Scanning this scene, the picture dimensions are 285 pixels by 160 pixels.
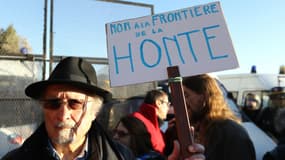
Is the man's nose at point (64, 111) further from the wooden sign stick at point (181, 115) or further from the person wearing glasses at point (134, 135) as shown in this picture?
the person wearing glasses at point (134, 135)

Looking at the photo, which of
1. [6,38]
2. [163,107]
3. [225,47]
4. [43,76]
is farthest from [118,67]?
[6,38]

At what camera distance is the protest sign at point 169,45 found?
6.54ft

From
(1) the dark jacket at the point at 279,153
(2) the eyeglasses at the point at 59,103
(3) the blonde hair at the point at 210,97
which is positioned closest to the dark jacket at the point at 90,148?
(2) the eyeglasses at the point at 59,103

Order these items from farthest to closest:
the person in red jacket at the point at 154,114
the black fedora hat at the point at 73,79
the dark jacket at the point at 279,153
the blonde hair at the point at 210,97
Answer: the person in red jacket at the point at 154,114 < the dark jacket at the point at 279,153 < the blonde hair at the point at 210,97 < the black fedora hat at the point at 73,79

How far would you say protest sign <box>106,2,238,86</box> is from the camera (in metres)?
1.99

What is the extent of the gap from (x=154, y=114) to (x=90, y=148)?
6.49 feet

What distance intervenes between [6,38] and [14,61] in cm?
233

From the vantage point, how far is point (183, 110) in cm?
182

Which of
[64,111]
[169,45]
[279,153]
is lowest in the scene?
[279,153]

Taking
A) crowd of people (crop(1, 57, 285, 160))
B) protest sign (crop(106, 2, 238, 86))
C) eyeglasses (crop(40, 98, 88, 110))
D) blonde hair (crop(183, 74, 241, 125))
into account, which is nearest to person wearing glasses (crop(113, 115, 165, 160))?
crowd of people (crop(1, 57, 285, 160))

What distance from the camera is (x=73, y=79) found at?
6.91 ft


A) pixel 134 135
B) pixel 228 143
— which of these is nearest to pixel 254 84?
pixel 134 135

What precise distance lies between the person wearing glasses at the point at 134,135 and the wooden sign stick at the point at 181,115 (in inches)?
67.9

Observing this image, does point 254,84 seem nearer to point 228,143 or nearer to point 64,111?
point 228,143
